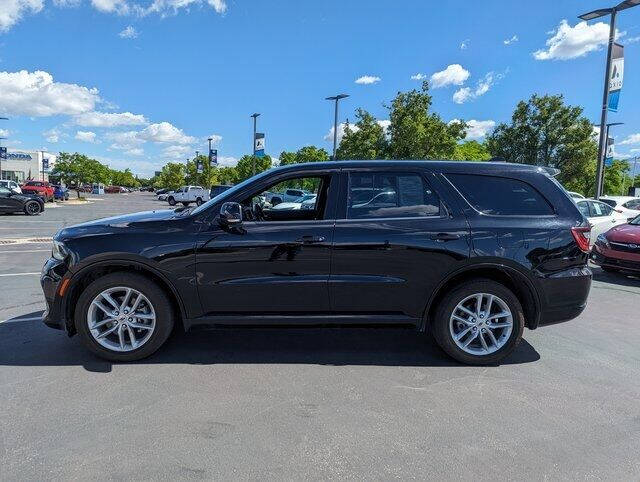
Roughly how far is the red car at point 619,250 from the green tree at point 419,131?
18680mm

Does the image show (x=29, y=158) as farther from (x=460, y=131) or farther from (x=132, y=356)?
(x=132, y=356)

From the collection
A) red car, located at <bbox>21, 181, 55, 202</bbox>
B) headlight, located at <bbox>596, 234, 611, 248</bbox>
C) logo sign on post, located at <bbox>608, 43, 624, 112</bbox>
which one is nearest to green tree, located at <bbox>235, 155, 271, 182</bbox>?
red car, located at <bbox>21, 181, 55, 202</bbox>

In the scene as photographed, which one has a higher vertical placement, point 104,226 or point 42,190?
point 42,190

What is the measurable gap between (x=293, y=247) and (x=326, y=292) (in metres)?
0.49

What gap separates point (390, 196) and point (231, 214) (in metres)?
1.43

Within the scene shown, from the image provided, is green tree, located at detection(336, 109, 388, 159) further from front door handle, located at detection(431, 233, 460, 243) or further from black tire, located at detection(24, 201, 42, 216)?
front door handle, located at detection(431, 233, 460, 243)

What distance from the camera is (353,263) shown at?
3957 mm

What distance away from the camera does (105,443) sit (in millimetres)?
2850

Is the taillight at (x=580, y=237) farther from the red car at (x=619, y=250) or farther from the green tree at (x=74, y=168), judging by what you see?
the green tree at (x=74, y=168)

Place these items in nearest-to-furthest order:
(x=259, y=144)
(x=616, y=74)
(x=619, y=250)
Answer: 1. (x=619, y=250)
2. (x=616, y=74)
3. (x=259, y=144)

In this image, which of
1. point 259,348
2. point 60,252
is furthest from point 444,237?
point 60,252

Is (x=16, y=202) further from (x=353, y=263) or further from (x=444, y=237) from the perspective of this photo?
(x=444, y=237)

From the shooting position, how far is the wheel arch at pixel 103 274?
3.92 m

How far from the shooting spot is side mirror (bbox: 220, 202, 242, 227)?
12.6 feet
